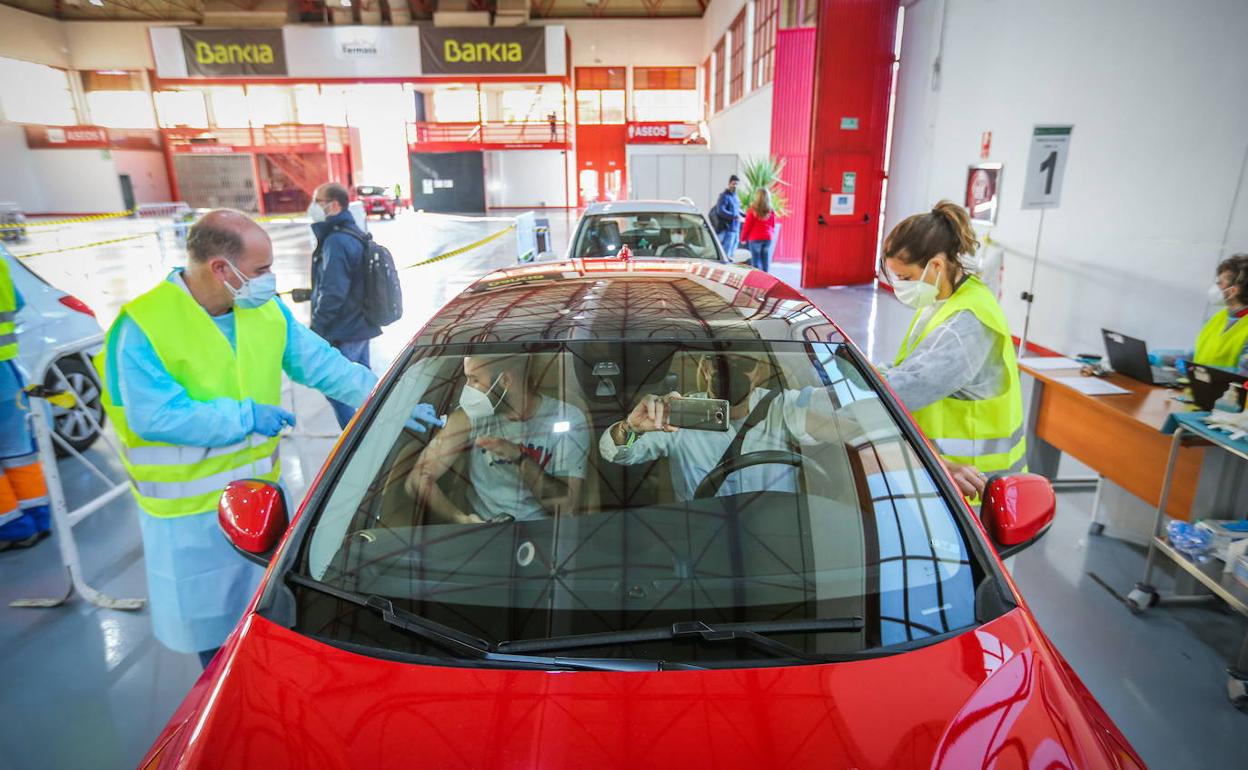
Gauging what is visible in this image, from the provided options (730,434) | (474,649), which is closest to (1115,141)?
(730,434)

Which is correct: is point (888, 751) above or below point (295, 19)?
below

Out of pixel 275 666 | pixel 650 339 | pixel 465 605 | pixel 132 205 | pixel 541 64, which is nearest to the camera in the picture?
pixel 275 666

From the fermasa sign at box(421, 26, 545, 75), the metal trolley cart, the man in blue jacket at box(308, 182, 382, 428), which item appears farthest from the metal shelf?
the fermasa sign at box(421, 26, 545, 75)

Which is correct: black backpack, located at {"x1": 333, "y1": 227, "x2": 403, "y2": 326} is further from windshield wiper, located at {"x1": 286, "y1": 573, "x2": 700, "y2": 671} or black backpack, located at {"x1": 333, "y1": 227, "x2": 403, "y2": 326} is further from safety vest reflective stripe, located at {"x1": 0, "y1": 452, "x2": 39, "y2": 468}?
windshield wiper, located at {"x1": 286, "y1": 573, "x2": 700, "y2": 671}

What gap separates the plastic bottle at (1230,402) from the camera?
8.38 ft

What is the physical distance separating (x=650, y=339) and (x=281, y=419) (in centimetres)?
119

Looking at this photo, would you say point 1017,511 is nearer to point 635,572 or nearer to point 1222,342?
point 635,572

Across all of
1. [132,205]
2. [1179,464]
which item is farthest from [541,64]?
[1179,464]

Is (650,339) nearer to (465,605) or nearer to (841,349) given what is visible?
(841,349)

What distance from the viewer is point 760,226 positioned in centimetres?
967

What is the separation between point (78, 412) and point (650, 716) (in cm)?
482

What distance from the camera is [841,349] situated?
170cm

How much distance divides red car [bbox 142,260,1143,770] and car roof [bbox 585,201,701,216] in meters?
3.89

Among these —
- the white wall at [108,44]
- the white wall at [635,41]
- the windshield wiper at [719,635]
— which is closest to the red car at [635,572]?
→ the windshield wiper at [719,635]
